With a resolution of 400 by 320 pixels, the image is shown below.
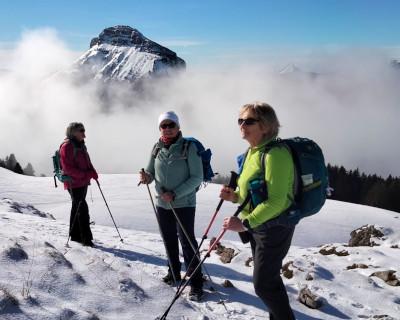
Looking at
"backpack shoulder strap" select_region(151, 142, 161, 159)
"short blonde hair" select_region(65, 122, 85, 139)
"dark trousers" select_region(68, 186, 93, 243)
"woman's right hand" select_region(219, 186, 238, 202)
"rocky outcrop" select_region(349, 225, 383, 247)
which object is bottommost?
"rocky outcrop" select_region(349, 225, 383, 247)

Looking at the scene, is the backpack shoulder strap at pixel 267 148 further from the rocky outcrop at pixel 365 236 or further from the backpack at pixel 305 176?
the rocky outcrop at pixel 365 236

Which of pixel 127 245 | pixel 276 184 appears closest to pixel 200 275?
pixel 276 184

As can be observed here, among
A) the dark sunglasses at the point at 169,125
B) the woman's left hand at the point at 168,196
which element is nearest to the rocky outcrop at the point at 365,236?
the woman's left hand at the point at 168,196

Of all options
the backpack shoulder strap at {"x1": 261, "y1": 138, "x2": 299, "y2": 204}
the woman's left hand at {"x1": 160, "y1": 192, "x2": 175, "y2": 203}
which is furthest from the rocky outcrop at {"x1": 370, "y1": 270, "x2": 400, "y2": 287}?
the backpack shoulder strap at {"x1": 261, "y1": 138, "x2": 299, "y2": 204}

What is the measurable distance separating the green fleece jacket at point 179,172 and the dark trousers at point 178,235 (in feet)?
0.53

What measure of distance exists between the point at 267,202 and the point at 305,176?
0.48 m

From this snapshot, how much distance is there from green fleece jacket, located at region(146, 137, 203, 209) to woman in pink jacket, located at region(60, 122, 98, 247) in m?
3.06

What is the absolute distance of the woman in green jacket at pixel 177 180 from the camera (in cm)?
625

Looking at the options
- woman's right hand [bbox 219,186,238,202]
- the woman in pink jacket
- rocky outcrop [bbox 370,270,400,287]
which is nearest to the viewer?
woman's right hand [bbox 219,186,238,202]

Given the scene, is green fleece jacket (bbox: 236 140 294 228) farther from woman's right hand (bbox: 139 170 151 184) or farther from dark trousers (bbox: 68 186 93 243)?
dark trousers (bbox: 68 186 93 243)

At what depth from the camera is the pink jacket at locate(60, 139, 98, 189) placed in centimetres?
880

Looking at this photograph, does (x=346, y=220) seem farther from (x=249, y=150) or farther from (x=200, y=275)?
(x=249, y=150)

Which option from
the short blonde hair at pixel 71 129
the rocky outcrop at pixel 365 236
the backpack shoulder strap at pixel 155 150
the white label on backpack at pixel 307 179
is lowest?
the rocky outcrop at pixel 365 236

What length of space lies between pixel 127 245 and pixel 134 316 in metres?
5.05
